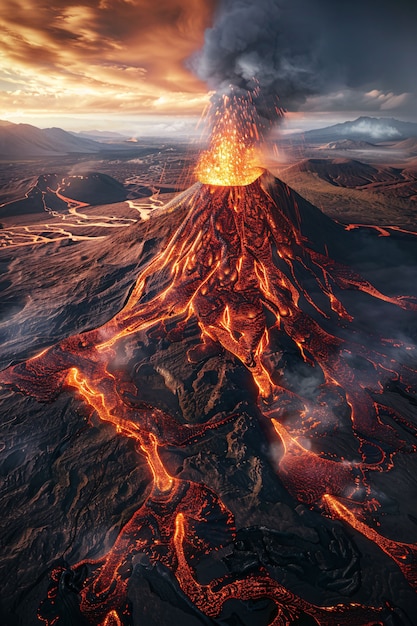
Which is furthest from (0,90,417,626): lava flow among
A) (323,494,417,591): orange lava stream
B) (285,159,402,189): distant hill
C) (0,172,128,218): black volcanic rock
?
(285,159,402,189): distant hill

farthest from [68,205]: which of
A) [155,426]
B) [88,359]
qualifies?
[155,426]

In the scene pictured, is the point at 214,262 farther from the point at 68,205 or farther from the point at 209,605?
the point at 68,205

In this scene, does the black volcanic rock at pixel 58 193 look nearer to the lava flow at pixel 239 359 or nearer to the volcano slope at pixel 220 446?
the lava flow at pixel 239 359

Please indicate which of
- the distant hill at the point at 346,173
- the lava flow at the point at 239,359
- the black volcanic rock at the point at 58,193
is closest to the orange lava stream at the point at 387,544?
the lava flow at the point at 239,359

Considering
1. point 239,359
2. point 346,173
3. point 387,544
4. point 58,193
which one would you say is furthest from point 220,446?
point 346,173

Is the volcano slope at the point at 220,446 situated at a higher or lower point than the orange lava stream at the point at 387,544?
higher

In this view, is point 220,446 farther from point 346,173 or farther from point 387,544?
point 346,173
